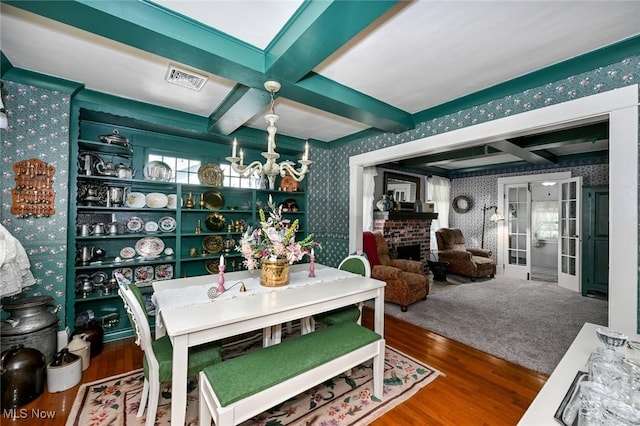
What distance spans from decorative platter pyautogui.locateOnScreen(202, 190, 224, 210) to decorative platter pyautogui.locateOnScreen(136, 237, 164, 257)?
75 cm

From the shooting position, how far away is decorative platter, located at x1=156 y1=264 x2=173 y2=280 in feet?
10.6

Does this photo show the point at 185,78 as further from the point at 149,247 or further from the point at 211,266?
the point at 211,266

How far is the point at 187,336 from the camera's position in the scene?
1425 millimetres

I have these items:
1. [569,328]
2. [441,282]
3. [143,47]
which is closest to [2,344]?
[143,47]

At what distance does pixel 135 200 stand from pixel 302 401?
9.32ft

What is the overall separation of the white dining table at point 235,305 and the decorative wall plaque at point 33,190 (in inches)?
51.9

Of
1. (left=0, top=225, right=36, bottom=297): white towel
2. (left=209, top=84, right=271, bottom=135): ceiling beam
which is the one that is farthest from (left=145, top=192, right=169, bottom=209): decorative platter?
(left=0, top=225, right=36, bottom=297): white towel

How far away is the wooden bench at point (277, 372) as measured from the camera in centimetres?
133

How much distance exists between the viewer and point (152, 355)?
1568 millimetres

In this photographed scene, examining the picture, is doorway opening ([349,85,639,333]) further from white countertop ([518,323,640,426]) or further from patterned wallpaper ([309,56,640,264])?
white countertop ([518,323,640,426])

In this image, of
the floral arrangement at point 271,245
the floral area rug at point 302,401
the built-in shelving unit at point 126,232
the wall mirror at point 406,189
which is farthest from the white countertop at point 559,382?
the wall mirror at point 406,189

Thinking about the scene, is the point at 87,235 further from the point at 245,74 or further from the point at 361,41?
the point at 361,41

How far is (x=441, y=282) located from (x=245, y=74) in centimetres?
515

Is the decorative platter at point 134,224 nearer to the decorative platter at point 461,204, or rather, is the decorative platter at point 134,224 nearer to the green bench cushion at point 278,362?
the green bench cushion at point 278,362
